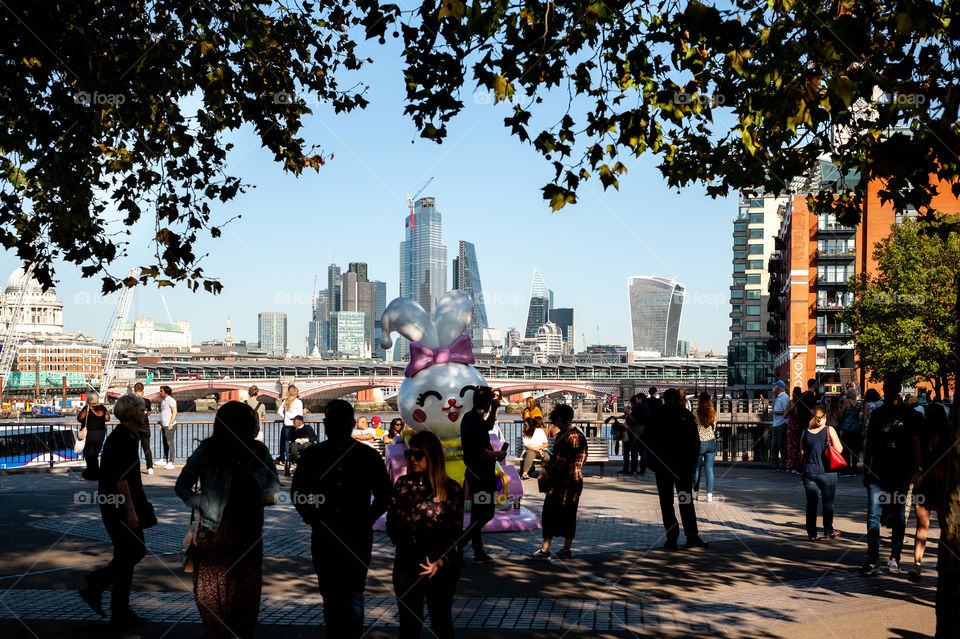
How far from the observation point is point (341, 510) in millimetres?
5430

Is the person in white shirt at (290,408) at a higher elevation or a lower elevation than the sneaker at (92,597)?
higher

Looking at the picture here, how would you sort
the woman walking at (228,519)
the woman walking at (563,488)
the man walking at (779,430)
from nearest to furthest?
the woman walking at (228,519)
the woman walking at (563,488)
the man walking at (779,430)

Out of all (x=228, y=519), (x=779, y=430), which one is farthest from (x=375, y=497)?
(x=779, y=430)

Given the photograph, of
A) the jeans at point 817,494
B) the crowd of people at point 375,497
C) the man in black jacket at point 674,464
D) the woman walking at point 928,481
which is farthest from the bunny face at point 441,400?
the woman walking at point 928,481

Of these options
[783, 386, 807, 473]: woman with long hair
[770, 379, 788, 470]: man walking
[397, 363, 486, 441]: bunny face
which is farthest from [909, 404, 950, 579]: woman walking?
[770, 379, 788, 470]: man walking

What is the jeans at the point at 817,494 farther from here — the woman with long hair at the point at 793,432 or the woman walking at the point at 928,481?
the woman with long hair at the point at 793,432

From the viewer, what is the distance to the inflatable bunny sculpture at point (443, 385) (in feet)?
35.8

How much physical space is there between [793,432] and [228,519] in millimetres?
13769

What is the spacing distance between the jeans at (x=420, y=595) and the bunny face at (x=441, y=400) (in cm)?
541

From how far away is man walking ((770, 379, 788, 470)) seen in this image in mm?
18406

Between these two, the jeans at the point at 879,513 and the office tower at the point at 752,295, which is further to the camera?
the office tower at the point at 752,295

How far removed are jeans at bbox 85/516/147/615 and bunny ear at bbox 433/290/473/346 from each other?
18.2 ft

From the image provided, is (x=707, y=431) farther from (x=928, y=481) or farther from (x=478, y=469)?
(x=478, y=469)

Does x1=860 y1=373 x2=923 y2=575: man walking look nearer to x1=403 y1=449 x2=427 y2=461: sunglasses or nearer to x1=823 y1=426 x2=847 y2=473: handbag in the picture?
x1=823 y1=426 x2=847 y2=473: handbag
